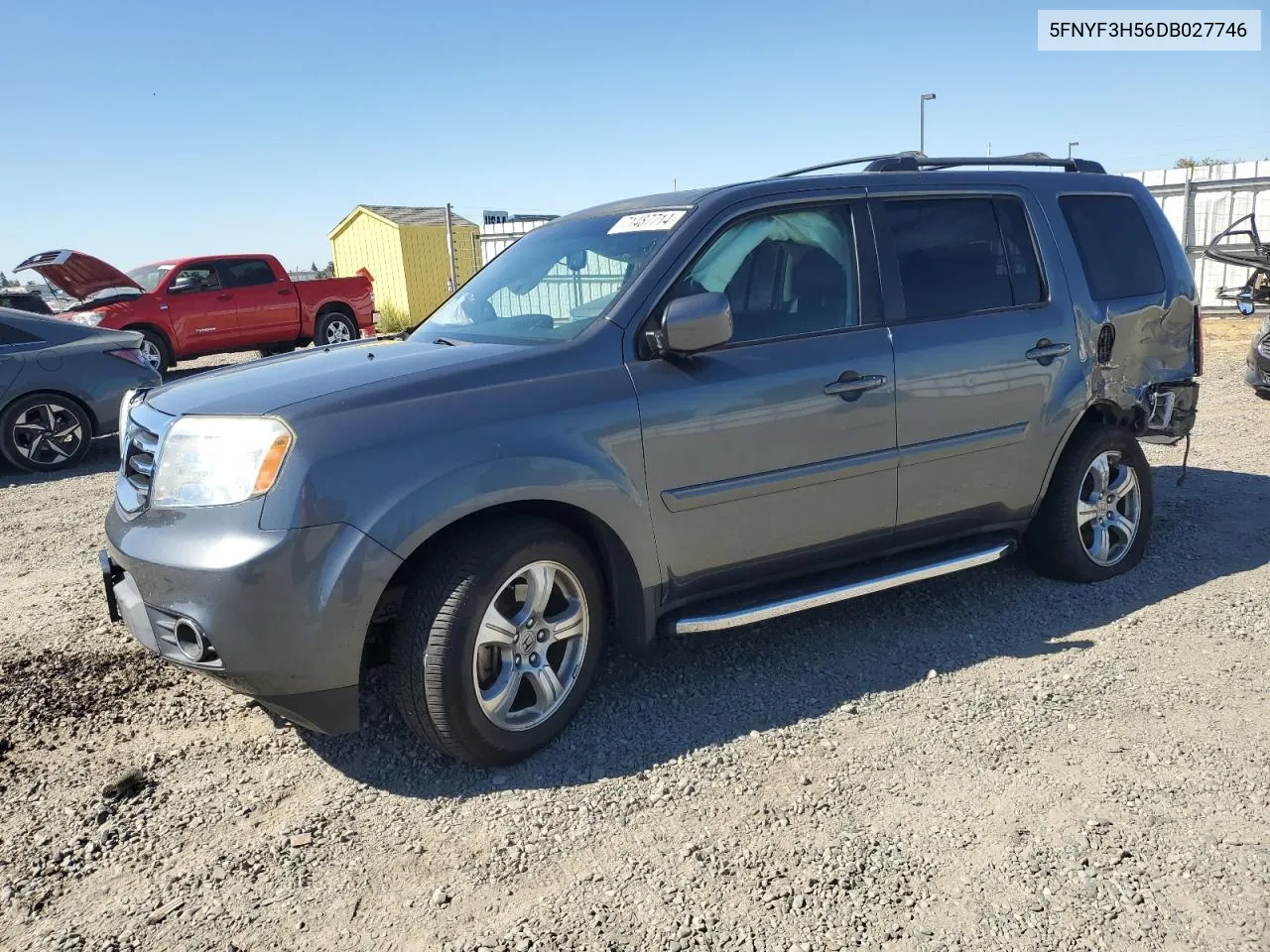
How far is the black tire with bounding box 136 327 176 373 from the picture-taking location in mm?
14297

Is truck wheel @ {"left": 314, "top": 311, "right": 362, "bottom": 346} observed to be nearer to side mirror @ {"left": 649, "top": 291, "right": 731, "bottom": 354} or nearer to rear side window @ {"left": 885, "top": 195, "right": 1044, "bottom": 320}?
rear side window @ {"left": 885, "top": 195, "right": 1044, "bottom": 320}

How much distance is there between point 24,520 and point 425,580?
5108mm

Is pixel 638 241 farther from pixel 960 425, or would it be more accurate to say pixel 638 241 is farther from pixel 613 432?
pixel 960 425

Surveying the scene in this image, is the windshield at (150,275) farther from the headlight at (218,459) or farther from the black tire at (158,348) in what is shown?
the headlight at (218,459)

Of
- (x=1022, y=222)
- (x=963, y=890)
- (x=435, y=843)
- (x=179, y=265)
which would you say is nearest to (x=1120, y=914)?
(x=963, y=890)

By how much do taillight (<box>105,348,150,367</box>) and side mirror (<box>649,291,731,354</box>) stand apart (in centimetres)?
716

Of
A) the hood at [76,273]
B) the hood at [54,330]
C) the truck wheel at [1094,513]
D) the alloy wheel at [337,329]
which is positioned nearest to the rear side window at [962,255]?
the truck wheel at [1094,513]

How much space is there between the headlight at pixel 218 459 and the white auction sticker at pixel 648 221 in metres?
1.65

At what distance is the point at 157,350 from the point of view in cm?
1443

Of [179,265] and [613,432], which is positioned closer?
[613,432]

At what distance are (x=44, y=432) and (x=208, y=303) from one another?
6978mm

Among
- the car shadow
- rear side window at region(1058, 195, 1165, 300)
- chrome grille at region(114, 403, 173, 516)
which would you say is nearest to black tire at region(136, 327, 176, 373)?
chrome grille at region(114, 403, 173, 516)

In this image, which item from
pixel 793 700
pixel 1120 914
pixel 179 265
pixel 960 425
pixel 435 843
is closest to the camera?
pixel 1120 914

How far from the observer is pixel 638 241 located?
3.77 meters
